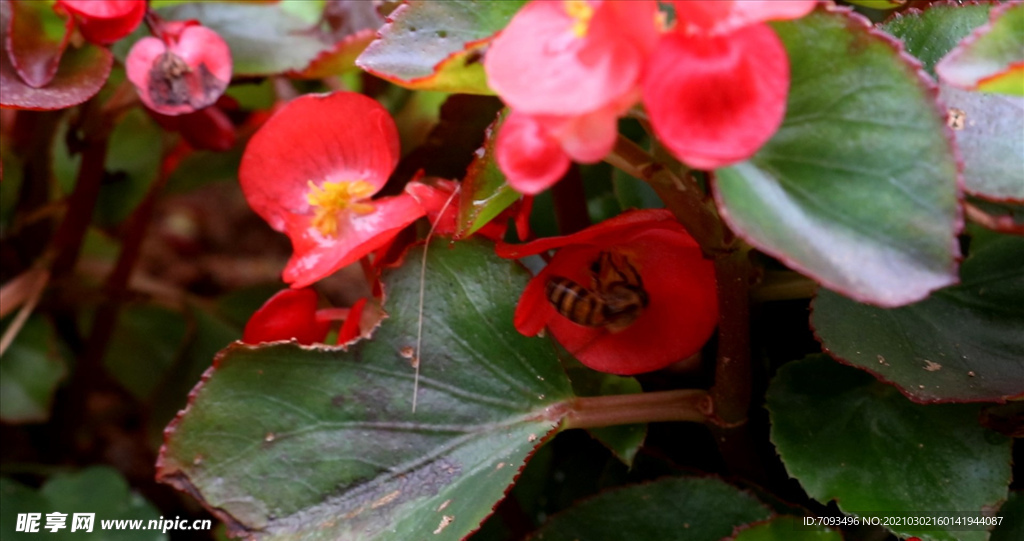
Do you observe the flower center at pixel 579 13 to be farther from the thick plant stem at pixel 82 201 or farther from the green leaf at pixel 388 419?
the thick plant stem at pixel 82 201

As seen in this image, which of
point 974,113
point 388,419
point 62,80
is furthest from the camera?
point 62,80

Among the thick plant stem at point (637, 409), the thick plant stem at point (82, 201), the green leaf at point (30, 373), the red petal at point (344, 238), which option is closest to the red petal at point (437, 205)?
the red petal at point (344, 238)

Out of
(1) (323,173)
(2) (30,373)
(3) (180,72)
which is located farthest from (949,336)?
(2) (30,373)

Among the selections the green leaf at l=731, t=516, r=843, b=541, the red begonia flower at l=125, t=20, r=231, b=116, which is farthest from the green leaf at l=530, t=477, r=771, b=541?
the red begonia flower at l=125, t=20, r=231, b=116

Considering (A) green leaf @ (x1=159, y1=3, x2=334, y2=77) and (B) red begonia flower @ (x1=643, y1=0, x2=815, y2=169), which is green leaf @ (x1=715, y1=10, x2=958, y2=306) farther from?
(A) green leaf @ (x1=159, y1=3, x2=334, y2=77)

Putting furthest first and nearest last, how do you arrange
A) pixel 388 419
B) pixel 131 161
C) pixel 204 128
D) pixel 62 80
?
pixel 131 161 → pixel 204 128 → pixel 62 80 → pixel 388 419

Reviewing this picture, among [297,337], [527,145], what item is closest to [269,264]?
[297,337]

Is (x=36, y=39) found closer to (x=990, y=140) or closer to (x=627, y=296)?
(x=627, y=296)

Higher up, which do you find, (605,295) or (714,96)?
(714,96)
